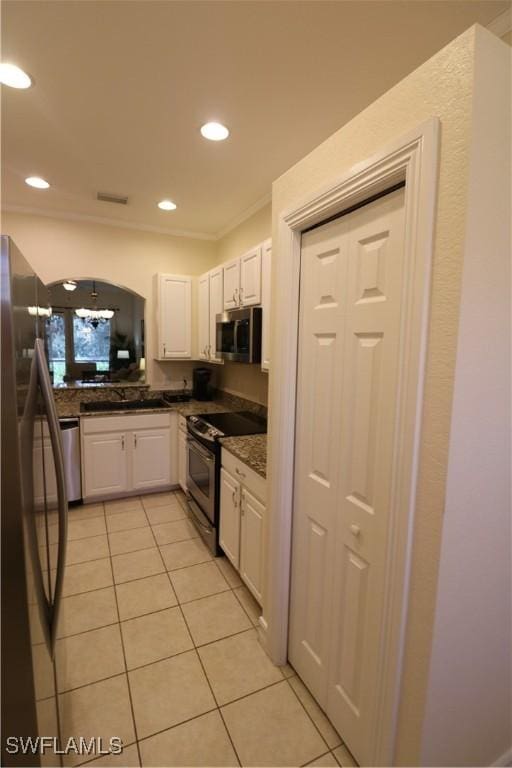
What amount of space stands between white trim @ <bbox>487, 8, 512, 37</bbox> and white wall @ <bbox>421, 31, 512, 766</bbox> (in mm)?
779

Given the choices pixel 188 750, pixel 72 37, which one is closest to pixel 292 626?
pixel 188 750

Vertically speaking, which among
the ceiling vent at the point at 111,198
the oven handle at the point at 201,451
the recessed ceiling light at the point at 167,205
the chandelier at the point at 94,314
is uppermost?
the recessed ceiling light at the point at 167,205

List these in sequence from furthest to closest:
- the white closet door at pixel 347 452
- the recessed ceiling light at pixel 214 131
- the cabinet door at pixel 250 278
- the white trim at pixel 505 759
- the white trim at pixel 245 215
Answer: the white trim at pixel 245 215 → the cabinet door at pixel 250 278 → the recessed ceiling light at pixel 214 131 → the white trim at pixel 505 759 → the white closet door at pixel 347 452

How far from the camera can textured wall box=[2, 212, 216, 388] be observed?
11.6 feet

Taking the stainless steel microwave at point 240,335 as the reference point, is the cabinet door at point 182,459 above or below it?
below

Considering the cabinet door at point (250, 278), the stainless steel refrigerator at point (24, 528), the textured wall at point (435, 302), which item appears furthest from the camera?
the cabinet door at point (250, 278)

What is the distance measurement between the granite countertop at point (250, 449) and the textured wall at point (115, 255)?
6.65 feet

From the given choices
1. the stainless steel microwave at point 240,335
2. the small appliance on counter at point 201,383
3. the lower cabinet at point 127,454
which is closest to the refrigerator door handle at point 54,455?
the stainless steel microwave at point 240,335

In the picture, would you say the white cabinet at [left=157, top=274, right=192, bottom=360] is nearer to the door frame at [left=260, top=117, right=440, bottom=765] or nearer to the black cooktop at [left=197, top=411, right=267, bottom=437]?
the black cooktop at [left=197, top=411, right=267, bottom=437]

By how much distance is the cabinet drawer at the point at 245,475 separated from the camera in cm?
200

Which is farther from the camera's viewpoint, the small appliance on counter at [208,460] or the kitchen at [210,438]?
the small appliance on counter at [208,460]

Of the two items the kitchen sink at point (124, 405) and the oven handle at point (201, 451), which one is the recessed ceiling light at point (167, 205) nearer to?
the kitchen sink at point (124, 405)

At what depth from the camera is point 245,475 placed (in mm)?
2182

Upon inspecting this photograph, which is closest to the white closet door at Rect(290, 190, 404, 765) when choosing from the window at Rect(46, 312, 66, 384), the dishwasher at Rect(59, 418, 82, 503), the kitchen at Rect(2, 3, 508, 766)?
the kitchen at Rect(2, 3, 508, 766)
